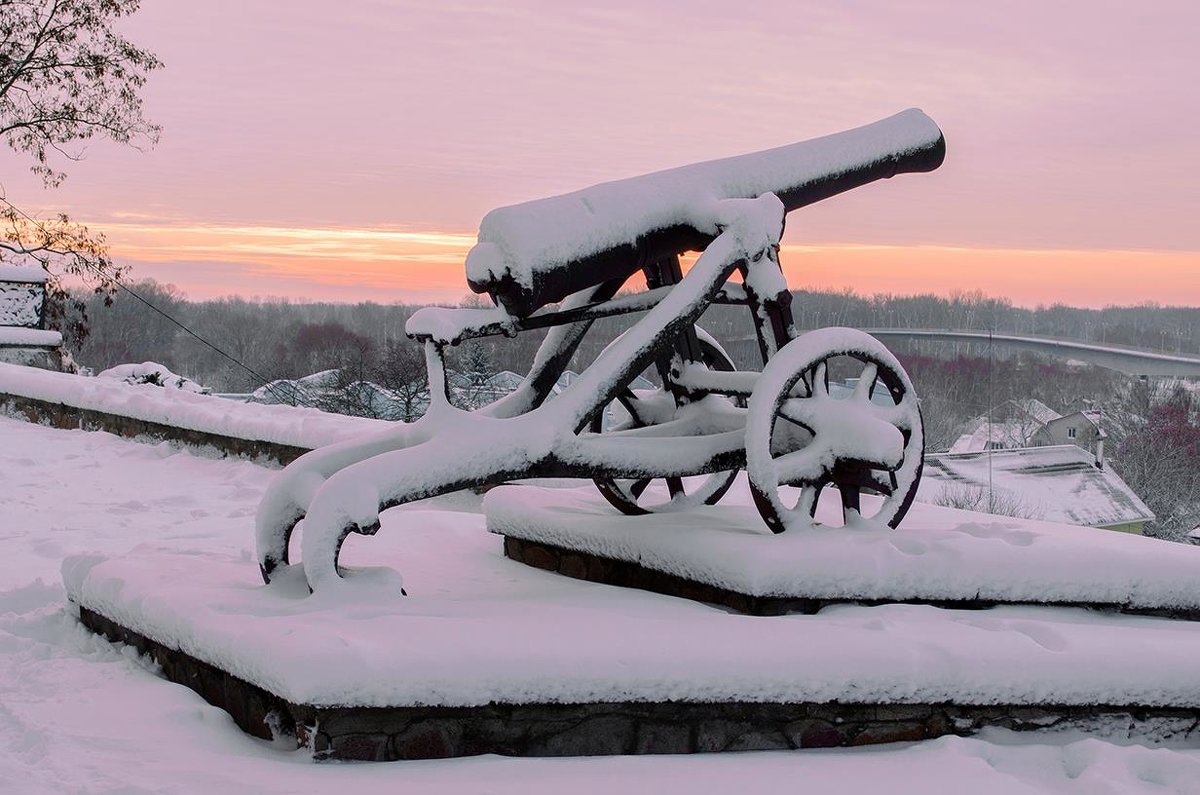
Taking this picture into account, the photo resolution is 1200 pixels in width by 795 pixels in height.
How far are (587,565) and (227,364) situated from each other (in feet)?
186

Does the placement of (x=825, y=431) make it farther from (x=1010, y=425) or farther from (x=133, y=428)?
(x=1010, y=425)

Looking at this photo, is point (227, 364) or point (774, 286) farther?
point (227, 364)

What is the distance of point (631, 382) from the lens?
5.00m

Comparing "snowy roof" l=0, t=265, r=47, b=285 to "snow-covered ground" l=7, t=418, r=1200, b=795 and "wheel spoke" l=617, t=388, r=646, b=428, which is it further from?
"wheel spoke" l=617, t=388, r=646, b=428

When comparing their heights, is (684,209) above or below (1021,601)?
above

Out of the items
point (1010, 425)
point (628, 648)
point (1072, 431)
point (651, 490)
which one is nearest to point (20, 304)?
point (651, 490)

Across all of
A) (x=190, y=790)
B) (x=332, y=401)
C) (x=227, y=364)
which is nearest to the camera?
(x=190, y=790)

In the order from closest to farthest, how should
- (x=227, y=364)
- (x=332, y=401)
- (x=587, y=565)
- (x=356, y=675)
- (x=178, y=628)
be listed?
(x=356, y=675), (x=178, y=628), (x=587, y=565), (x=332, y=401), (x=227, y=364)

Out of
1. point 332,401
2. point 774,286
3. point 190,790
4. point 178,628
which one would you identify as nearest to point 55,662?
point 178,628

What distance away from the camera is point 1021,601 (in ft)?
16.3

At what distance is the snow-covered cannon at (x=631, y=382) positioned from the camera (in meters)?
4.73

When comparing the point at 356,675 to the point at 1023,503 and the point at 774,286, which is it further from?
the point at 1023,503

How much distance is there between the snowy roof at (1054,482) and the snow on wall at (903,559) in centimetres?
2266

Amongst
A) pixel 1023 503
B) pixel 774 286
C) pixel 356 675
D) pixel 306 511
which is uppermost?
pixel 774 286
